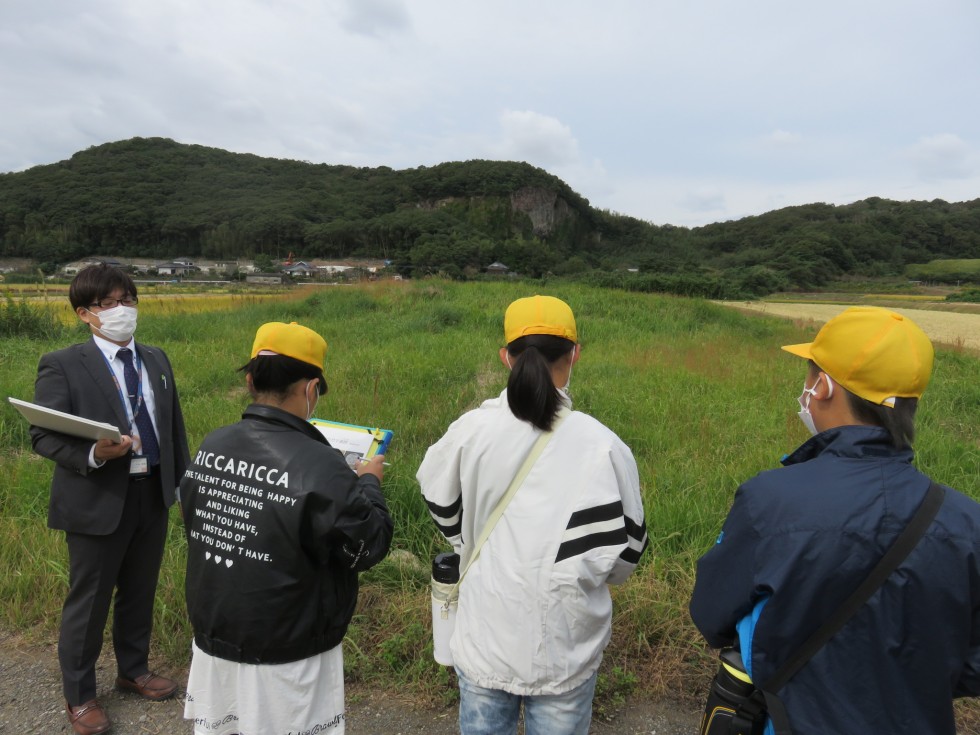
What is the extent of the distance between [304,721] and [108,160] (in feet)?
374

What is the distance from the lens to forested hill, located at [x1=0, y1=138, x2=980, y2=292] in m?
56.2

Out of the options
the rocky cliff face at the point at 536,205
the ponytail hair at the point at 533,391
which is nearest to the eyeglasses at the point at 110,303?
the ponytail hair at the point at 533,391

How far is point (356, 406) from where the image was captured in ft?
19.6

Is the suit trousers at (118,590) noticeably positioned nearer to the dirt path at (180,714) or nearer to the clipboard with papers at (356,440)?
the dirt path at (180,714)

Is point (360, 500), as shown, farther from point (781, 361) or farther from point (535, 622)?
point (781, 361)

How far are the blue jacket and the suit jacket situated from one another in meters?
2.20

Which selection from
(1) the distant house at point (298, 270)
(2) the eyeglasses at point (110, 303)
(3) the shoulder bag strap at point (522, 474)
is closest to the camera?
(3) the shoulder bag strap at point (522, 474)

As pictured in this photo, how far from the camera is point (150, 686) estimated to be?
2.35 m

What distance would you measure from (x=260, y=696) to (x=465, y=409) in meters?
4.77

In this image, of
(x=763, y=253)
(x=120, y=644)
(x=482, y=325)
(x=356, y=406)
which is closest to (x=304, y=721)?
(x=120, y=644)

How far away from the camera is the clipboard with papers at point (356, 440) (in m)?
1.92

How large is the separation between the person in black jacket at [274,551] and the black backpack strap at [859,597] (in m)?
0.94

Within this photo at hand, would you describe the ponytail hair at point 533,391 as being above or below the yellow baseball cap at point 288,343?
below

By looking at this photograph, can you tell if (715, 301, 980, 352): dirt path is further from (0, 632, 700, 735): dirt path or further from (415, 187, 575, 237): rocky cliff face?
(415, 187, 575, 237): rocky cliff face
